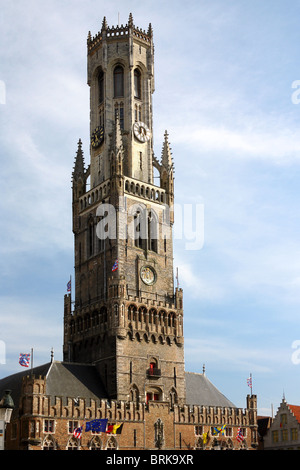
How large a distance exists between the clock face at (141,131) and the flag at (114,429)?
44414 millimetres

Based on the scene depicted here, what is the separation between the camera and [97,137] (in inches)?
4134

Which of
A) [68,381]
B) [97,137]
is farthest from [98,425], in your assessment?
[97,137]

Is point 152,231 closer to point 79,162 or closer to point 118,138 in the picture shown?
point 118,138

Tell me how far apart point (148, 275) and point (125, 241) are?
19.7 feet

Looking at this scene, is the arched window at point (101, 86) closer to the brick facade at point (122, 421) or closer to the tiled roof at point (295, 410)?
the brick facade at point (122, 421)

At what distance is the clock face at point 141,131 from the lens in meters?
104

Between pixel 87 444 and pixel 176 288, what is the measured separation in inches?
1096

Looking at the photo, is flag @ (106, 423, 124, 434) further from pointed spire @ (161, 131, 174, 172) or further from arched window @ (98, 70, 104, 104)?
arched window @ (98, 70, 104, 104)

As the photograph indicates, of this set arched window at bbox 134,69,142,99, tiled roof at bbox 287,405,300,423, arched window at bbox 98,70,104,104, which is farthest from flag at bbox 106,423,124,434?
arched window at bbox 134,69,142,99

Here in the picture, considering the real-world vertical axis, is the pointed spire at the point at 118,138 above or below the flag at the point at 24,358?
above

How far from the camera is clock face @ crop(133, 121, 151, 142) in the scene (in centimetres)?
10425

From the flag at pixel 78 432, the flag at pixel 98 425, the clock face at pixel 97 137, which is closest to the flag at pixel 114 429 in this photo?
the flag at pixel 98 425
